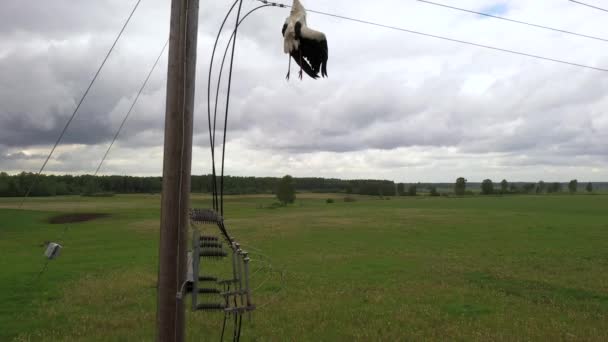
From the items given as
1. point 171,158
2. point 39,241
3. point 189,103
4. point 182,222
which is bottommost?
point 39,241

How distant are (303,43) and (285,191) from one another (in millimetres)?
103991

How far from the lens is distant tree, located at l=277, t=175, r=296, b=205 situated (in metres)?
109

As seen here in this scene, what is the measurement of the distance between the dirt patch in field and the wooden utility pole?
5925cm

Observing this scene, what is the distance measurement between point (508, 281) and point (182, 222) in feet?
53.6

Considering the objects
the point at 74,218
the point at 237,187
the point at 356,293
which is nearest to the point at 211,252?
the point at 356,293

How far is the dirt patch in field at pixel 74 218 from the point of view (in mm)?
59688

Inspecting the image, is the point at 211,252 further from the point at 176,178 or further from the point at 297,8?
the point at 297,8

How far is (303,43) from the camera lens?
17.5 feet

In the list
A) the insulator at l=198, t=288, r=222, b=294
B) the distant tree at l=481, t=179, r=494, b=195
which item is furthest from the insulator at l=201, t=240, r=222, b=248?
the distant tree at l=481, t=179, r=494, b=195

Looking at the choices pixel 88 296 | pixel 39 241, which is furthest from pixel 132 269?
pixel 39 241

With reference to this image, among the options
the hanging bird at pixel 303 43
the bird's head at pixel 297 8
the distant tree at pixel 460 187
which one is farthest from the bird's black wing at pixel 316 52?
the distant tree at pixel 460 187

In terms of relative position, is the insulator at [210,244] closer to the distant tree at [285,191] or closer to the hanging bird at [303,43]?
the hanging bird at [303,43]

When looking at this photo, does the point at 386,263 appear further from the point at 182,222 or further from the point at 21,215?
the point at 21,215

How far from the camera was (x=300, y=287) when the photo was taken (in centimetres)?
1678
